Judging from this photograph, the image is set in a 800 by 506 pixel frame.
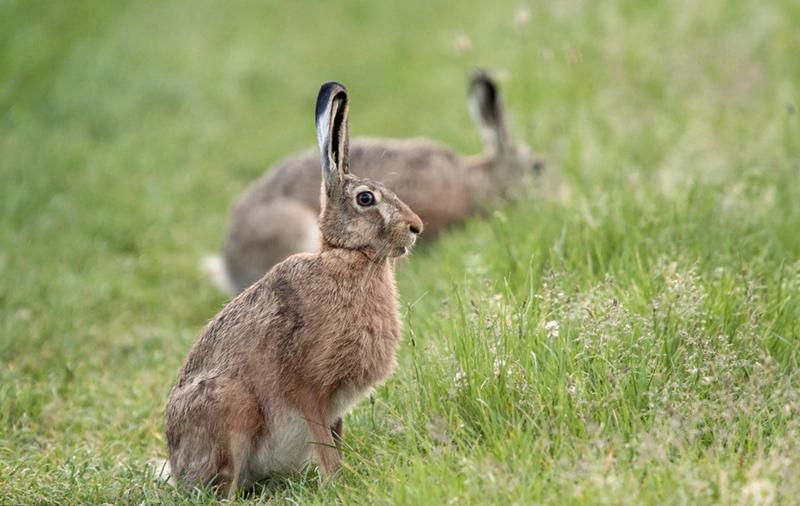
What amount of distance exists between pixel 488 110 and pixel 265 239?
2367mm

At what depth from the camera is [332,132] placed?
Result: 15.1 feet

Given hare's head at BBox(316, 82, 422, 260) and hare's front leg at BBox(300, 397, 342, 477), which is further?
hare's head at BBox(316, 82, 422, 260)

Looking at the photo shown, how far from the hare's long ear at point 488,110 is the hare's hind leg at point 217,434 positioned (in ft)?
16.2

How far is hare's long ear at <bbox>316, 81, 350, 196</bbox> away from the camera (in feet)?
14.8

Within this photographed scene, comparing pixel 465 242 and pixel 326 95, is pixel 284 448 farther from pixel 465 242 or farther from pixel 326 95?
pixel 465 242

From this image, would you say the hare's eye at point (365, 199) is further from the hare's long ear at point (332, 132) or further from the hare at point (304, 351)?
the hare's long ear at point (332, 132)

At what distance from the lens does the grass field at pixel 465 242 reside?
416 cm

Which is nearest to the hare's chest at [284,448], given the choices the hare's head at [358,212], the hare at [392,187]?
the hare's head at [358,212]

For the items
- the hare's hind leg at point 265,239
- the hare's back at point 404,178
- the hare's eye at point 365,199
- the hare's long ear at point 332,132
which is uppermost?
the hare's long ear at point 332,132

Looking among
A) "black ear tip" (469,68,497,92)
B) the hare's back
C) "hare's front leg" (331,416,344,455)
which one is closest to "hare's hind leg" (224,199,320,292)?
the hare's back

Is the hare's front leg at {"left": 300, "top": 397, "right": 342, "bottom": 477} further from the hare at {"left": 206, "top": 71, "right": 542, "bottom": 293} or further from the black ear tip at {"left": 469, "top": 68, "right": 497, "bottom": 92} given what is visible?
the black ear tip at {"left": 469, "top": 68, "right": 497, "bottom": 92}

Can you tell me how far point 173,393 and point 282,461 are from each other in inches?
Answer: 22.8

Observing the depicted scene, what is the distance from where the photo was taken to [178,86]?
11953 mm

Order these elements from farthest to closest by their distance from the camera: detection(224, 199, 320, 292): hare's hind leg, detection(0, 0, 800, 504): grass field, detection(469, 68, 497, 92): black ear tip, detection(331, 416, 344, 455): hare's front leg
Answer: detection(469, 68, 497, 92): black ear tip → detection(224, 199, 320, 292): hare's hind leg → detection(331, 416, 344, 455): hare's front leg → detection(0, 0, 800, 504): grass field
